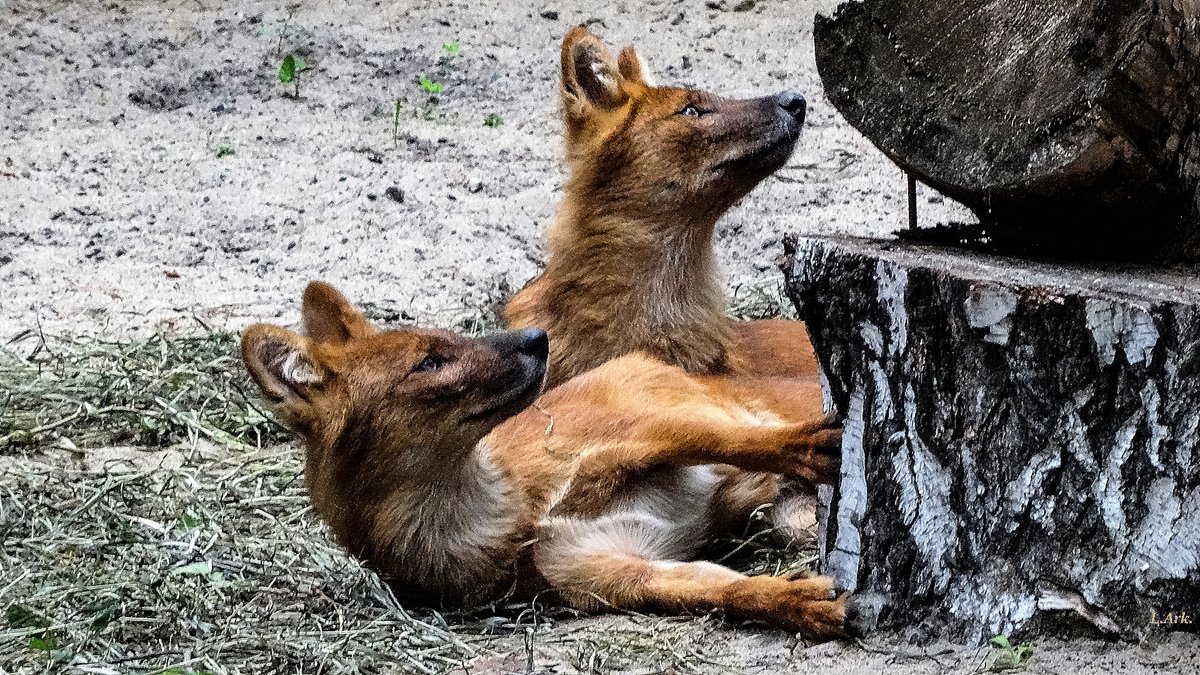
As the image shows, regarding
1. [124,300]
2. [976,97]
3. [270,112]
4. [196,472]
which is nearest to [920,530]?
[976,97]

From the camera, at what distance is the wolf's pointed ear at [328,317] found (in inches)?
186

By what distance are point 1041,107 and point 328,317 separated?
2.38m

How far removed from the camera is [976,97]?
3658mm

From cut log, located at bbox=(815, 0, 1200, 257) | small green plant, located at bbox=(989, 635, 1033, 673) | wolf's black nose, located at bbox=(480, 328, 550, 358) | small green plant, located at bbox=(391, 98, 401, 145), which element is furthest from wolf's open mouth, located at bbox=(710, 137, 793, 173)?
small green plant, located at bbox=(391, 98, 401, 145)

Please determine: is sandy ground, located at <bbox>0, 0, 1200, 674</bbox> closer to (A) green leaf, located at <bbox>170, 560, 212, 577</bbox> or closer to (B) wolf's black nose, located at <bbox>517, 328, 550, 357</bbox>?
(B) wolf's black nose, located at <bbox>517, 328, 550, 357</bbox>

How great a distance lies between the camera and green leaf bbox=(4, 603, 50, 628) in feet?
13.8

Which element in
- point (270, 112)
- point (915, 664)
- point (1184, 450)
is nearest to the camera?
point (1184, 450)

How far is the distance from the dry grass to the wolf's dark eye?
0.65 metres

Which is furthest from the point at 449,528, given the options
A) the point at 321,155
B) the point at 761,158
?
the point at 321,155

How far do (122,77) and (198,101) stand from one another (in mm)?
611

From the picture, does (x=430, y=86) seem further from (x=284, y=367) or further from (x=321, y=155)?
(x=284, y=367)

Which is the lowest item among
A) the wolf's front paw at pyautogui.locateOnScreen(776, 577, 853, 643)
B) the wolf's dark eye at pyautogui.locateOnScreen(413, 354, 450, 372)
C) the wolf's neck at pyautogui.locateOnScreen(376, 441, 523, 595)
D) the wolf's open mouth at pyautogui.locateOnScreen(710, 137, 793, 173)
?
the wolf's neck at pyautogui.locateOnScreen(376, 441, 523, 595)

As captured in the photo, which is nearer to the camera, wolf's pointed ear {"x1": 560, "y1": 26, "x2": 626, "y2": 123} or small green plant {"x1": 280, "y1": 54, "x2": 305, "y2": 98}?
wolf's pointed ear {"x1": 560, "y1": 26, "x2": 626, "y2": 123}

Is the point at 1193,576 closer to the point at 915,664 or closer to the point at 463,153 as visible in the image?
the point at 915,664
